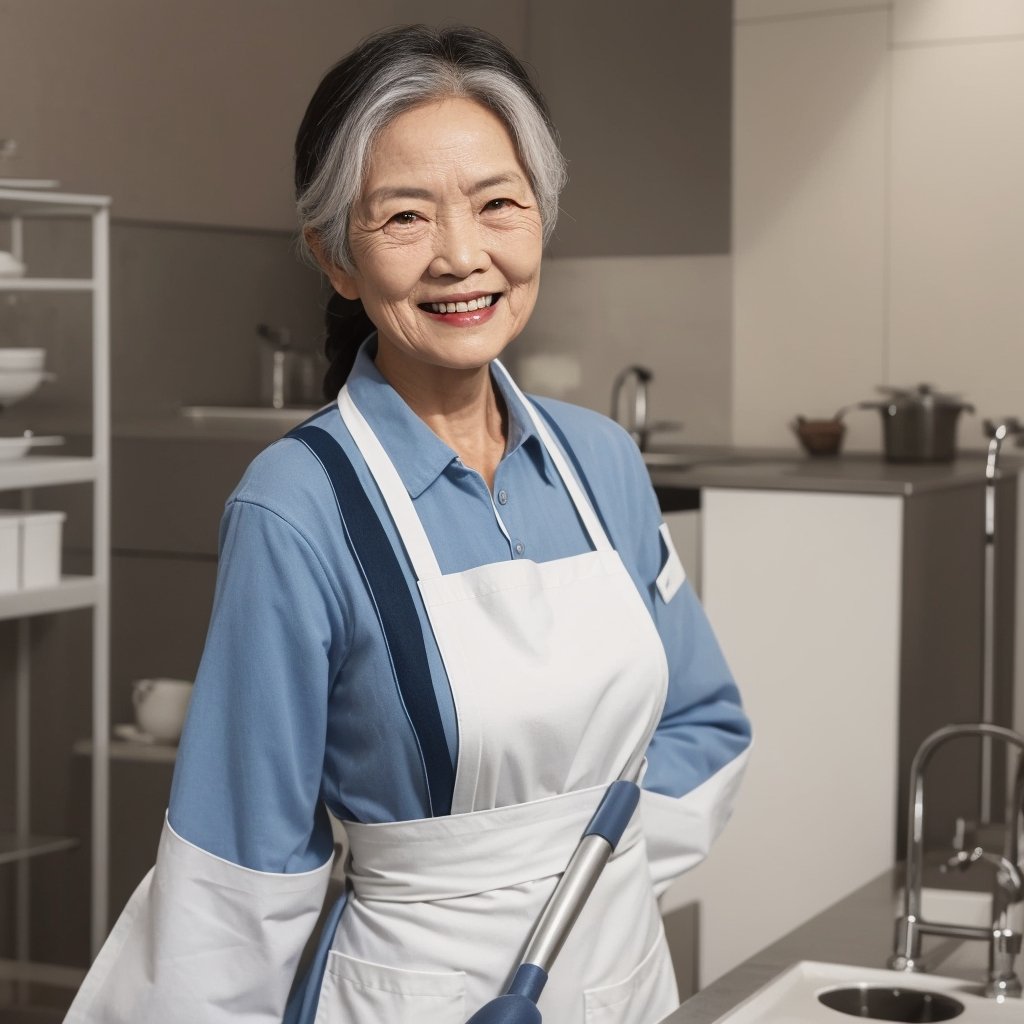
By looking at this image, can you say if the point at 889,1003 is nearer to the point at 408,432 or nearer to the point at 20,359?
the point at 408,432

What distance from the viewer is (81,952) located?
3.36 meters

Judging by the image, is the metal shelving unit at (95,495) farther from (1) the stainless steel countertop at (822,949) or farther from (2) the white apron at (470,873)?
(2) the white apron at (470,873)

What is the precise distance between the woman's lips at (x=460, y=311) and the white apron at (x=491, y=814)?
0.11 m

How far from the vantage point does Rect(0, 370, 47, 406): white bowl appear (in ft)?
9.31

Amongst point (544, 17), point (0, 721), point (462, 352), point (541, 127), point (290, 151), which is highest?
point (544, 17)

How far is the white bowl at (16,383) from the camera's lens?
284cm

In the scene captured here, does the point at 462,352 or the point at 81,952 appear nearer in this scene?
the point at 462,352

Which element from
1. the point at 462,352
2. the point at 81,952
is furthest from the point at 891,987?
the point at 81,952

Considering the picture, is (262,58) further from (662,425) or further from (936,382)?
(936,382)

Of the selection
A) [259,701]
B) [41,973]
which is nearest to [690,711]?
[259,701]

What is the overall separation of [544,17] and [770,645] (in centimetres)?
213

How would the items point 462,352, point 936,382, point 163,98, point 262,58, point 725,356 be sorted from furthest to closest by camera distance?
point 725,356, point 936,382, point 262,58, point 163,98, point 462,352

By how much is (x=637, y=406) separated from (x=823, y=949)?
276 centimetres

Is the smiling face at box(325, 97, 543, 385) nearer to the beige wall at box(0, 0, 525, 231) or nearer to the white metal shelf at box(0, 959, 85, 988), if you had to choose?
the beige wall at box(0, 0, 525, 231)
